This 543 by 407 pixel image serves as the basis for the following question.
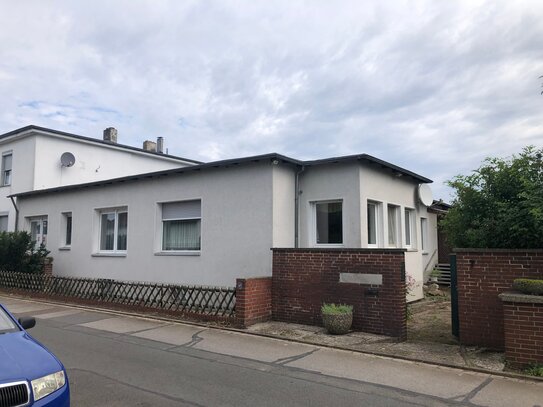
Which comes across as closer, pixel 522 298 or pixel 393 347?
pixel 522 298

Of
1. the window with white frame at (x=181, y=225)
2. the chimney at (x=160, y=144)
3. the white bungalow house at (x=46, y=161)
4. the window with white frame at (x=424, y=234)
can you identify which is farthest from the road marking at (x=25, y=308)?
the chimney at (x=160, y=144)

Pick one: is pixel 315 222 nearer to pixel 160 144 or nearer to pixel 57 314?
pixel 57 314

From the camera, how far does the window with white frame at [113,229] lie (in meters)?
15.6

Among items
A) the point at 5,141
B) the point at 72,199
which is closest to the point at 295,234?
the point at 72,199

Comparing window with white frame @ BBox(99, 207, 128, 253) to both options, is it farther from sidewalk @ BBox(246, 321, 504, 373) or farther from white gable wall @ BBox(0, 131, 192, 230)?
sidewalk @ BBox(246, 321, 504, 373)

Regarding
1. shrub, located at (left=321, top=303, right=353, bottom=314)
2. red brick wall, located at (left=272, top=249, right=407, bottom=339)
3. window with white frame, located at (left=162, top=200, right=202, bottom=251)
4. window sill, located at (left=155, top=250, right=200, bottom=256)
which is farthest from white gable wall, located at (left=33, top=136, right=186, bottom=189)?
shrub, located at (left=321, top=303, right=353, bottom=314)

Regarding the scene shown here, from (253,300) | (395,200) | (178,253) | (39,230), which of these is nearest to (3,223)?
(39,230)

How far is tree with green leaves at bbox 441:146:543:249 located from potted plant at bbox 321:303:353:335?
263cm

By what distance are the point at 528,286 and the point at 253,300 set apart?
540 centimetres

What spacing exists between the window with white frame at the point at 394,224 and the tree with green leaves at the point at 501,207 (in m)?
4.44

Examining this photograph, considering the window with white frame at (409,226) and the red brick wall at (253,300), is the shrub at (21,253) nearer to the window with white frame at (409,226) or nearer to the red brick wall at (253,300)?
the red brick wall at (253,300)

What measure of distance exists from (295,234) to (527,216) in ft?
19.3

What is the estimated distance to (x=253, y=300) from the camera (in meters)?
9.95

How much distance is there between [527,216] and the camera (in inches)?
305
